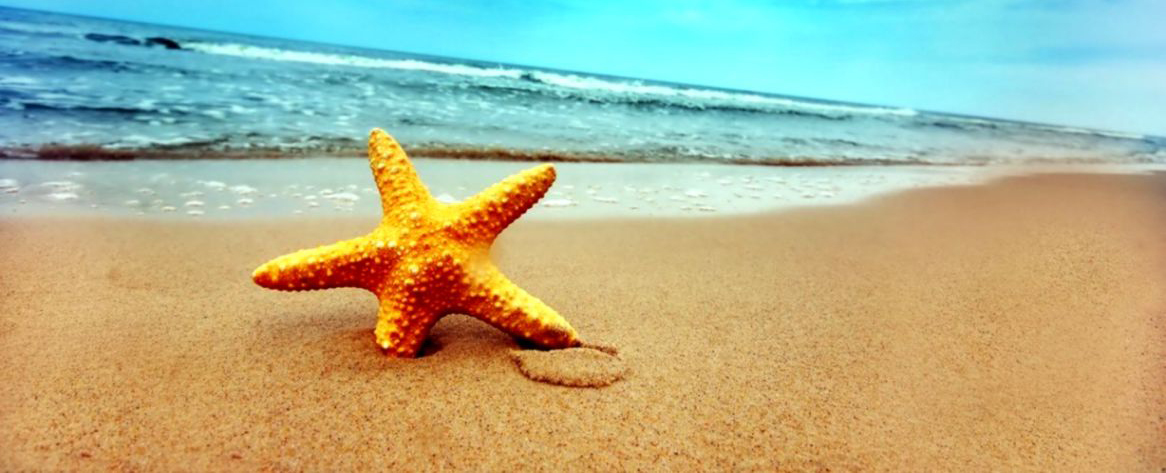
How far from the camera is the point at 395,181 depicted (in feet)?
7.16

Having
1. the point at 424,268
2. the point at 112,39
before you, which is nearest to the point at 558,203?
the point at 424,268

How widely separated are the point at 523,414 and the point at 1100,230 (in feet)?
15.3

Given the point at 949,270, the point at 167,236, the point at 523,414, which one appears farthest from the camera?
the point at 949,270

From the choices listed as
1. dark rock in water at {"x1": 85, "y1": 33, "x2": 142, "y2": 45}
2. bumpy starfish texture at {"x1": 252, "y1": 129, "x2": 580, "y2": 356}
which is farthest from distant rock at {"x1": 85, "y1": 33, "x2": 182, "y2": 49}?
bumpy starfish texture at {"x1": 252, "y1": 129, "x2": 580, "y2": 356}

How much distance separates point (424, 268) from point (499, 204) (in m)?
0.32

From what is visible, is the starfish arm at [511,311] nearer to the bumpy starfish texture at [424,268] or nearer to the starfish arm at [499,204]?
the bumpy starfish texture at [424,268]

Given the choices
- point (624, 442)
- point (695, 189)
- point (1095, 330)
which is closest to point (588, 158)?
point (695, 189)

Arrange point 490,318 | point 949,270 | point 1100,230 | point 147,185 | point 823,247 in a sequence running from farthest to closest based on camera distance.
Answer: point 1100,230, point 147,185, point 823,247, point 949,270, point 490,318

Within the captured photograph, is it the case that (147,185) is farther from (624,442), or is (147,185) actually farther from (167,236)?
(624,442)

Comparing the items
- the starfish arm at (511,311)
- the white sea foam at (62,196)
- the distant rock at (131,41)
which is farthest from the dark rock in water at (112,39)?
the starfish arm at (511,311)

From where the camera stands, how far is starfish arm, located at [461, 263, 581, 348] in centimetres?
211

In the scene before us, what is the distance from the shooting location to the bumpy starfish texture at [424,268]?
2072 millimetres

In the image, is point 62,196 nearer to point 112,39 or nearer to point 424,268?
point 424,268

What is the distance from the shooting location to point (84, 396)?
1757mm
